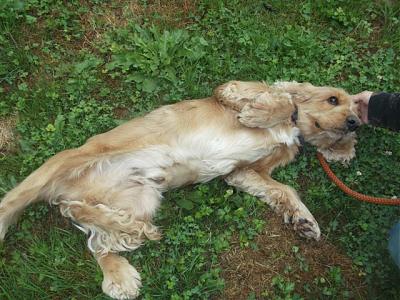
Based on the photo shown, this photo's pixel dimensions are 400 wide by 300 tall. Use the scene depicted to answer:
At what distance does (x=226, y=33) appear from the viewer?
16.5 feet

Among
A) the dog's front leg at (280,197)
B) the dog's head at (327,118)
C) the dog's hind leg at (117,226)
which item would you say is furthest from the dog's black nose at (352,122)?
the dog's hind leg at (117,226)

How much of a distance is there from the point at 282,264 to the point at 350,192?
81cm

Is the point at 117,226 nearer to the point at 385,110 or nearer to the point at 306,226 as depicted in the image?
the point at 306,226

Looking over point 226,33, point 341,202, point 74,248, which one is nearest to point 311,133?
point 341,202

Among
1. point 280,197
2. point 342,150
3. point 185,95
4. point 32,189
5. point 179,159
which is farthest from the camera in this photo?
point 185,95

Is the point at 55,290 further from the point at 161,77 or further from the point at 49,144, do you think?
the point at 161,77

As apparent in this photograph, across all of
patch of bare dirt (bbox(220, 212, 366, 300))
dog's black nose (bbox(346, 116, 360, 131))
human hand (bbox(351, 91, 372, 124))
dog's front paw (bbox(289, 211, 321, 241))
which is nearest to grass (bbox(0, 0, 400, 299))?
patch of bare dirt (bbox(220, 212, 366, 300))

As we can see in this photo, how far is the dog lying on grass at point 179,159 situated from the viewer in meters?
3.80

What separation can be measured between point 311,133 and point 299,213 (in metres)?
0.72

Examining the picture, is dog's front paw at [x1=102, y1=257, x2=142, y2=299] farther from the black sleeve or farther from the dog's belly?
the black sleeve

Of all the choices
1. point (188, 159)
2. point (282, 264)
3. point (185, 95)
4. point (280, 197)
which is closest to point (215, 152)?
point (188, 159)

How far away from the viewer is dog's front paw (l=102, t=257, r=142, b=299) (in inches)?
147

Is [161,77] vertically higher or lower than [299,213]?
higher

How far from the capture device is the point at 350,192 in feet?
13.4
